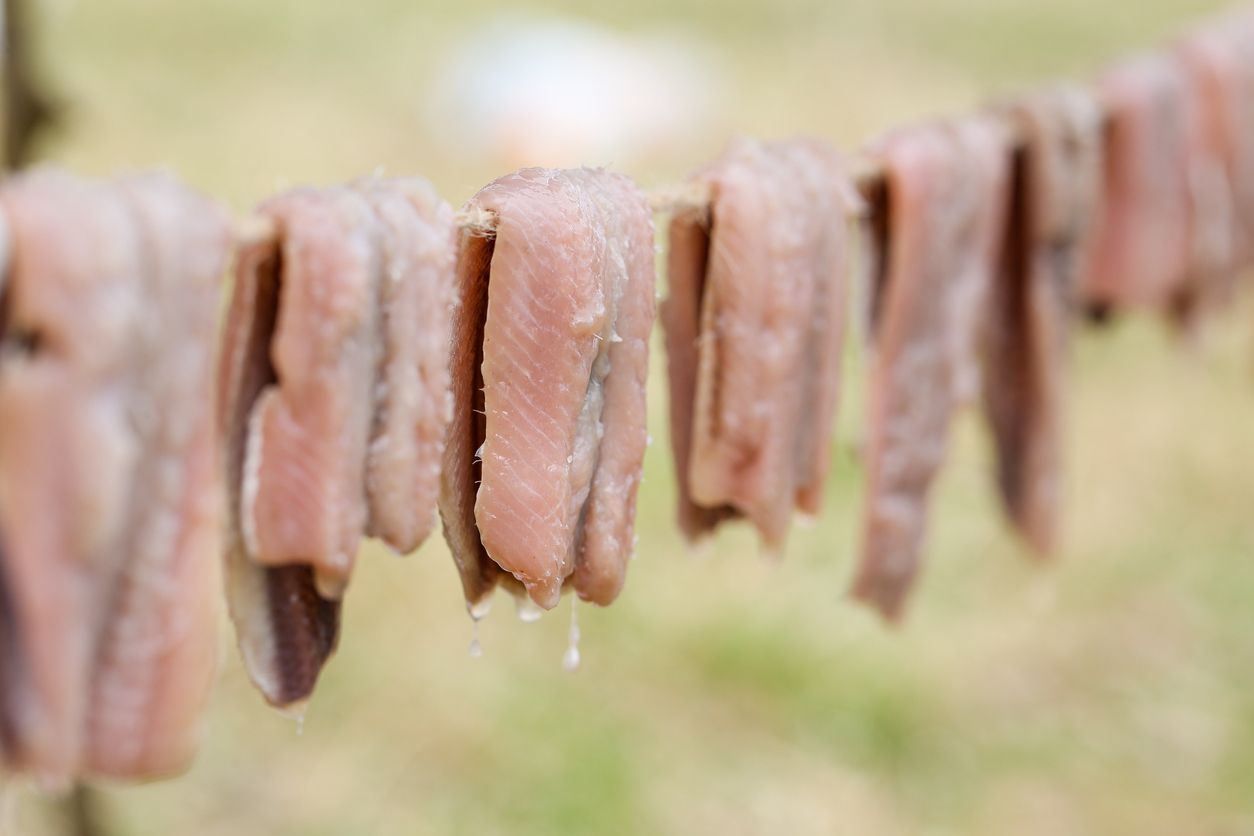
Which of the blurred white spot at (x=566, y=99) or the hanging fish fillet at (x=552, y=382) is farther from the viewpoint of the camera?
the blurred white spot at (x=566, y=99)

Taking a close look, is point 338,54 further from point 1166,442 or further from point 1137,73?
point 1137,73

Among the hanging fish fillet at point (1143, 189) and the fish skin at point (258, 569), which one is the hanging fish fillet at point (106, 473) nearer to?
the fish skin at point (258, 569)

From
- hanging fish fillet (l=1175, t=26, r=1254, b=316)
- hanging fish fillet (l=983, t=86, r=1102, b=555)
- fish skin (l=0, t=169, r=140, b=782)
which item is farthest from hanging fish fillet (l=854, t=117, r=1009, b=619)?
fish skin (l=0, t=169, r=140, b=782)

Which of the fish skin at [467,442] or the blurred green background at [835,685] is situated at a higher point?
the fish skin at [467,442]

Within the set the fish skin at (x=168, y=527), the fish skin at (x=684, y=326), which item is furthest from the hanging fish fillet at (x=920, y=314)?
the fish skin at (x=168, y=527)

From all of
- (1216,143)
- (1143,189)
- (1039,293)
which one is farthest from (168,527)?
(1216,143)

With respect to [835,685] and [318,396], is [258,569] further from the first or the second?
[835,685]

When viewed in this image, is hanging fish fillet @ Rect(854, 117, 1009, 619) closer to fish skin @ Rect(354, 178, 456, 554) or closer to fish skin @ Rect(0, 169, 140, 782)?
fish skin @ Rect(354, 178, 456, 554)
